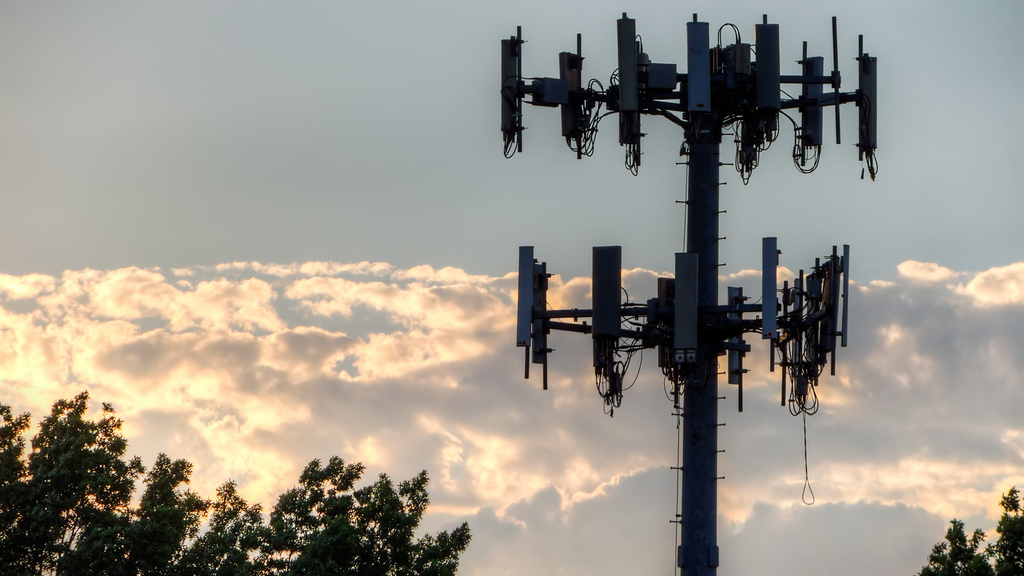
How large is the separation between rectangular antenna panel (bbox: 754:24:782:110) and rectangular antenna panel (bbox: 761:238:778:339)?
4.24 metres

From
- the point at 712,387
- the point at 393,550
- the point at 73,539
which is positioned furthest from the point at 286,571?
the point at 712,387

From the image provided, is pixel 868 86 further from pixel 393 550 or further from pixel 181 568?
pixel 181 568

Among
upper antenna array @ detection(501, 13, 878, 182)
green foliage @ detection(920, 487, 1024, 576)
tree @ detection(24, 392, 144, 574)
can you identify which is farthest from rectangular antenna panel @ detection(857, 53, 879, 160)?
tree @ detection(24, 392, 144, 574)

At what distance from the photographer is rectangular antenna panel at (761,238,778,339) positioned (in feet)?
113

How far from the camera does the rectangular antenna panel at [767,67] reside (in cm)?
3684

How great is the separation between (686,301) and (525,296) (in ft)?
13.0

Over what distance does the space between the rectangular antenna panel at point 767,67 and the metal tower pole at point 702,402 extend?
5.30 ft

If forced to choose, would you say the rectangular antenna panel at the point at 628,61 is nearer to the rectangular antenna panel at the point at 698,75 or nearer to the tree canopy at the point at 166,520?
the rectangular antenna panel at the point at 698,75

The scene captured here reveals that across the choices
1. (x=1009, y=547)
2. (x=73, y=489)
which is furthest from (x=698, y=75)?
(x=73, y=489)

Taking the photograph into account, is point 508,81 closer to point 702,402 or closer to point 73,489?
point 702,402

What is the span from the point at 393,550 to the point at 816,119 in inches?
1215

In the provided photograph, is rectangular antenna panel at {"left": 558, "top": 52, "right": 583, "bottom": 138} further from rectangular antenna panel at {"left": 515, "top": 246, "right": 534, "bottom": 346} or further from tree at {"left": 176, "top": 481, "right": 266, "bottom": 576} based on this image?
tree at {"left": 176, "top": 481, "right": 266, "bottom": 576}

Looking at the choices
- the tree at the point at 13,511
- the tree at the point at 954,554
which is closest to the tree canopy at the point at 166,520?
the tree at the point at 13,511

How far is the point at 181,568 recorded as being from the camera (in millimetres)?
63438
